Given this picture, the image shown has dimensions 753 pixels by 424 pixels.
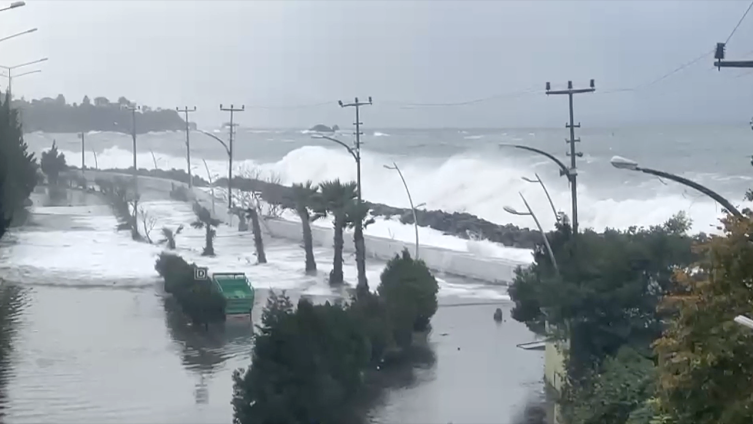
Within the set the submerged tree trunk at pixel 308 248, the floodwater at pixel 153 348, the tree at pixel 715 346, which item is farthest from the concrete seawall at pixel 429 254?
the tree at pixel 715 346

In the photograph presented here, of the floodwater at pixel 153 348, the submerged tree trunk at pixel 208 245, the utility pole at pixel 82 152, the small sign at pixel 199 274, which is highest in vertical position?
the utility pole at pixel 82 152

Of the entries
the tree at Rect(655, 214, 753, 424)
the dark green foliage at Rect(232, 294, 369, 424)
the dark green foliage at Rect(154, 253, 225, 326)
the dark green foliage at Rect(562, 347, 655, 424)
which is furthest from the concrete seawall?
the tree at Rect(655, 214, 753, 424)

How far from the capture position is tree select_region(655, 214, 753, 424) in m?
7.76

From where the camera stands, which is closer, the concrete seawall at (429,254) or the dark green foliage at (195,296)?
the dark green foliage at (195,296)

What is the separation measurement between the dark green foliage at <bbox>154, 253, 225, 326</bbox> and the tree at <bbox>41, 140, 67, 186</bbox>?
27.0 metres

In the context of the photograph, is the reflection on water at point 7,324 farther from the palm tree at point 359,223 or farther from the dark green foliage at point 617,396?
the palm tree at point 359,223

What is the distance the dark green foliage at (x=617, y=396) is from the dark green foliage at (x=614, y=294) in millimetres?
3083

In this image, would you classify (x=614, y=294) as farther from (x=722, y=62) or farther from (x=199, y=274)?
(x=199, y=274)

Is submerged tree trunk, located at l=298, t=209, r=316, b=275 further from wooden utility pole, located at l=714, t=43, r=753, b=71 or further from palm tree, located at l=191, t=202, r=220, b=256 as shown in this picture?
wooden utility pole, located at l=714, t=43, r=753, b=71

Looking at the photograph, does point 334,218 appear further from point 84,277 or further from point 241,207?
point 241,207

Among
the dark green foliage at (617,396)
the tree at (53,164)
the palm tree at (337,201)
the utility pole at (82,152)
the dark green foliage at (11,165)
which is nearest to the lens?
the dark green foliage at (617,396)

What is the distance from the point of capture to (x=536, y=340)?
23109 mm

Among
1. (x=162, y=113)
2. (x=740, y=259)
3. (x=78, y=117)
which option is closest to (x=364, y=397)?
(x=740, y=259)

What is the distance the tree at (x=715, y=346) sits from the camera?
7758 millimetres
